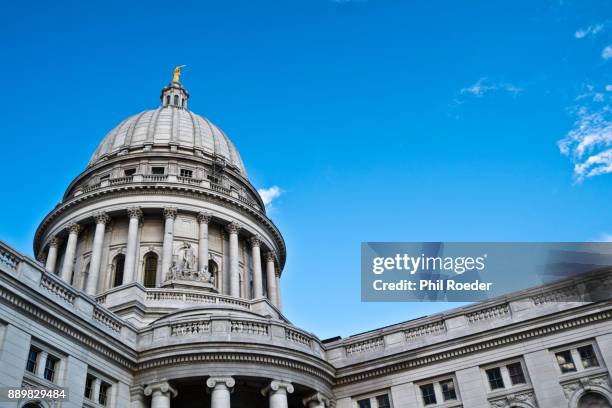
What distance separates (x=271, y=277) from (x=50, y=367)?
30.6 meters

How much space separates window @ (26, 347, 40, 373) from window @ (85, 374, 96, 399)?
293 centimetres

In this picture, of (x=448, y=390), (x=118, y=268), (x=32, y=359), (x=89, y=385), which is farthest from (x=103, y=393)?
(x=118, y=268)

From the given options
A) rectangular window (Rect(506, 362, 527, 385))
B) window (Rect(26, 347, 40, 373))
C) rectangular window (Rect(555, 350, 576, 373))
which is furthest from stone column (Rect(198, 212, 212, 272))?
rectangular window (Rect(555, 350, 576, 373))

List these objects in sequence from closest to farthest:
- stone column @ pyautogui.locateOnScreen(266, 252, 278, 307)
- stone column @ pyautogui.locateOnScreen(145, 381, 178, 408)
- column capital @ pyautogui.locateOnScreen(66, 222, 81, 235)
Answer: stone column @ pyautogui.locateOnScreen(145, 381, 178, 408)
column capital @ pyautogui.locateOnScreen(66, 222, 81, 235)
stone column @ pyautogui.locateOnScreen(266, 252, 278, 307)

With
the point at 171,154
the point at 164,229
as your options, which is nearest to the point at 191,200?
the point at 164,229

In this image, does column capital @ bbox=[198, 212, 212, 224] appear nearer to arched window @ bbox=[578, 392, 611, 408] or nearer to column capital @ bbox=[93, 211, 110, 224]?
column capital @ bbox=[93, 211, 110, 224]

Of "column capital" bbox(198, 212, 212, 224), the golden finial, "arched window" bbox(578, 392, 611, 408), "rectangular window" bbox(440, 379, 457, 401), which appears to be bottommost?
"arched window" bbox(578, 392, 611, 408)

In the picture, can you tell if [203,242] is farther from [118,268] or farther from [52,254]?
[52,254]

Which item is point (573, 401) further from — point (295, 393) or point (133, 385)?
point (133, 385)

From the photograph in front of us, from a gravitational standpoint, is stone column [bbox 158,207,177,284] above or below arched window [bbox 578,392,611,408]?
above

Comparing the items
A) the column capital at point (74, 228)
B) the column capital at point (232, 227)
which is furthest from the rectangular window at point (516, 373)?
the column capital at point (74, 228)

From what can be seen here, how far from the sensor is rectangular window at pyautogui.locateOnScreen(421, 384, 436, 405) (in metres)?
30.1

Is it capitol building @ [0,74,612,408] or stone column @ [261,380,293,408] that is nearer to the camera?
capitol building @ [0,74,612,408]

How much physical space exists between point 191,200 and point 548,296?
2988 cm
